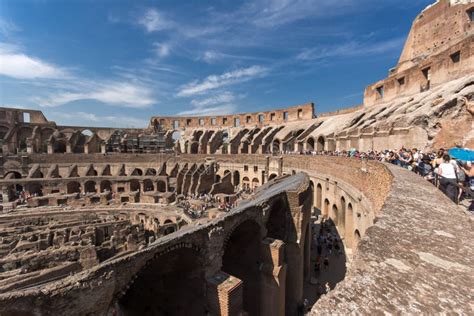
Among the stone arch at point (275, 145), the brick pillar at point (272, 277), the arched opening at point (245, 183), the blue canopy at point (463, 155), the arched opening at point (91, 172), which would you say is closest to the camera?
the blue canopy at point (463, 155)

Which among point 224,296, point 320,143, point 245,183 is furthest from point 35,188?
point 320,143

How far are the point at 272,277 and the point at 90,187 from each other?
84.6 feet

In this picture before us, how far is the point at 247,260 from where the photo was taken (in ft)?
32.2

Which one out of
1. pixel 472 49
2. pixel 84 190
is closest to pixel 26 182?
pixel 84 190

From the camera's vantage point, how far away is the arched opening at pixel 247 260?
371 inches

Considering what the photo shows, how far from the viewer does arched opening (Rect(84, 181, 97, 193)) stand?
84.8 ft

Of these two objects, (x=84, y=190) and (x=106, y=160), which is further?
(x=106, y=160)

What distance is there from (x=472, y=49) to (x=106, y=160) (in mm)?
37563

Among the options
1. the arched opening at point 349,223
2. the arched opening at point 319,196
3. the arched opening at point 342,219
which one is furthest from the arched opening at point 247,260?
the arched opening at point 319,196

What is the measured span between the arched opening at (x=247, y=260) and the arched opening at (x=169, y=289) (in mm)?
2511

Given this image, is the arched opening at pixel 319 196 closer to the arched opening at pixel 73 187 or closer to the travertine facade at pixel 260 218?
the travertine facade at pixel 260 218

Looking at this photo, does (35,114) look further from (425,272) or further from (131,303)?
(425,272)

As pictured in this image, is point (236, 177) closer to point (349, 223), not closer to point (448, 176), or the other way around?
point (349, 223)

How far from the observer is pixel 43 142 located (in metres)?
34.4
